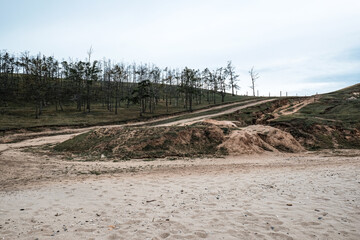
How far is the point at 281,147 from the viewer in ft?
67.7

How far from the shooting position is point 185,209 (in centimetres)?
591

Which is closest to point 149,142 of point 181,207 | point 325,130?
point 181,207

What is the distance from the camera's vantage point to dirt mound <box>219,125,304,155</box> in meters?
18.8

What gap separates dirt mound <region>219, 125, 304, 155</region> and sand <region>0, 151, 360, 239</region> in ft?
30.3

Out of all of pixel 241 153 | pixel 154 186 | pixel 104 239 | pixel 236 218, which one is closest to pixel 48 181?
pixel 154 186

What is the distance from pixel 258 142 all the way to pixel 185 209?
16.0 m

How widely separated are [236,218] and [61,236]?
386 centimetres

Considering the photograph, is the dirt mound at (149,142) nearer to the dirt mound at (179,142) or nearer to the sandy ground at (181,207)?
the dirt mound at (179,142)

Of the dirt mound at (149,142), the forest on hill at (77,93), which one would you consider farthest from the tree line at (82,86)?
the dirt mound at (149,142)

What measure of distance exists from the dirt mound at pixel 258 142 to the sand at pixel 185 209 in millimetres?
9245

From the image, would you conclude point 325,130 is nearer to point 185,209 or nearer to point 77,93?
point 185,209

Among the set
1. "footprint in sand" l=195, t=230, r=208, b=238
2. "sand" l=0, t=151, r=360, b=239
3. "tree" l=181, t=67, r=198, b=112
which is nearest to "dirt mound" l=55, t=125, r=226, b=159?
"sand" l=0, t=151, r=360, b=239

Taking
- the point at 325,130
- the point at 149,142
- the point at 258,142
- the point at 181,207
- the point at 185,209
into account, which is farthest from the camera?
the point at 325,130

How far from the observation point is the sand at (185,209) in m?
4.49
